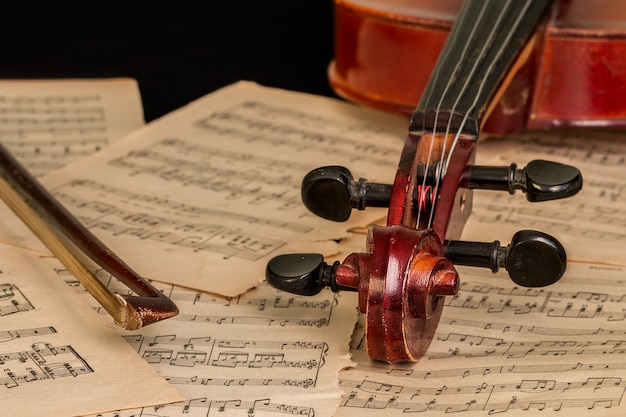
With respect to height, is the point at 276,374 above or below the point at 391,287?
below

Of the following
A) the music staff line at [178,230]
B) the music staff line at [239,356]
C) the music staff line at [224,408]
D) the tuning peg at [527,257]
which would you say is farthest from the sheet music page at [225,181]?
the tuning peg at [527,257]

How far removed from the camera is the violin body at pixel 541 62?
1.52 m

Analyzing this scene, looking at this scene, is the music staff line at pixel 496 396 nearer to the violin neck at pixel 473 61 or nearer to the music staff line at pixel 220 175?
the violin neck at pixel 473 61

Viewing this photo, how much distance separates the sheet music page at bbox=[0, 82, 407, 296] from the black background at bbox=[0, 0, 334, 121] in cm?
18

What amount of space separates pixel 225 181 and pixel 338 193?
0.53 meters

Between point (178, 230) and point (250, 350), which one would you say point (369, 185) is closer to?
point (250, 350)

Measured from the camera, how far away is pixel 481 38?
1396 mm

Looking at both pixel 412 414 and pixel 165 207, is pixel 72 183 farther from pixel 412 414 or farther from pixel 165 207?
pixel 412 414

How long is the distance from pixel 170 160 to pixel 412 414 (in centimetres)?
74

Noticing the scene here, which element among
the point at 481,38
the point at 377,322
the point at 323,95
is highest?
the point at 481,38

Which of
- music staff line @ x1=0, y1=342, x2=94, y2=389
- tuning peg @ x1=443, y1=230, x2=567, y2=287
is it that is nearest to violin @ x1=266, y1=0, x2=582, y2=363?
tuning peg @ x1=443, y1=230, x2=567, y2=287

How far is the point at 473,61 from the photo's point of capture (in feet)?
4.42

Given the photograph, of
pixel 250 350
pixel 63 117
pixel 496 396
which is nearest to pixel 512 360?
pixel 496 396

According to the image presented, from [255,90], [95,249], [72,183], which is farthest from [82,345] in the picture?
[255,90]
